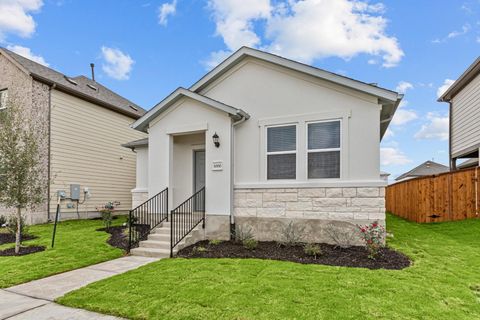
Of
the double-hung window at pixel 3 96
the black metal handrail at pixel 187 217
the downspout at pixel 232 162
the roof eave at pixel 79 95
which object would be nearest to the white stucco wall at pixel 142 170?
the black metal handrail at pixel 187 217

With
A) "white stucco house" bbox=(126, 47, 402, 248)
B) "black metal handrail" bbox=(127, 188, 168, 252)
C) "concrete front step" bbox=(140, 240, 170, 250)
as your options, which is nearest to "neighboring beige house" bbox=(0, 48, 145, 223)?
"black metal handrail" bbox=(127, 188, 168, 252)

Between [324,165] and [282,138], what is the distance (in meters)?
1.35

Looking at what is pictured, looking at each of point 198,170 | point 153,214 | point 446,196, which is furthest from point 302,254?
point 446,196

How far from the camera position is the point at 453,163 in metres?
17.0

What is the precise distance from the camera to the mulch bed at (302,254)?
5934 millimetres

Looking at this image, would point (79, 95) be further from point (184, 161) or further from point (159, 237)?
point (159, 237)

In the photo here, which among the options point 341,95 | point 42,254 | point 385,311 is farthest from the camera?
point 341,95

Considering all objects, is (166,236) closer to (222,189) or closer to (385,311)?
(222,189)

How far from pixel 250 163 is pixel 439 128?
37.3 m

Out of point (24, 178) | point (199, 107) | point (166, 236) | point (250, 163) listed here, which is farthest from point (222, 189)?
point (24, 178)

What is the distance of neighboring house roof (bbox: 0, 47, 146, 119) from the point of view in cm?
1252

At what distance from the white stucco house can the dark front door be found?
0.03m

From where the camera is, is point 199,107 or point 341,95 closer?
point 341,95

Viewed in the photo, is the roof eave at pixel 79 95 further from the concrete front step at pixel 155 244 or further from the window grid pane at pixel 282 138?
the window grid pane at pixel 282 138
